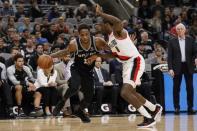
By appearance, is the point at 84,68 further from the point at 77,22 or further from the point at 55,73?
the point at 77,22

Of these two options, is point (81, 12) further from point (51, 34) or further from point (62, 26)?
point (51, 34)

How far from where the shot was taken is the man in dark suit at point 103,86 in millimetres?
15086

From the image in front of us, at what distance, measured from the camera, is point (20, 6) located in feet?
63.2

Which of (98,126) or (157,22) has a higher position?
(157,22)

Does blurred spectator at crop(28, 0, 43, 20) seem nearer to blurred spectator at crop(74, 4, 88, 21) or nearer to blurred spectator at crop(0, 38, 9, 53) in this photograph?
blurred spectator at crop(74, 4, 88, 21)

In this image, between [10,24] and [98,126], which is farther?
[10,24]

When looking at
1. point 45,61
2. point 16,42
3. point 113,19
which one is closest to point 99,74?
point 16,42

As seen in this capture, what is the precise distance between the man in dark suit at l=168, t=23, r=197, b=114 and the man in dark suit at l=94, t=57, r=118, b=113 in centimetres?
146

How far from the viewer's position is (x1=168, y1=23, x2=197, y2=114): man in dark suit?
14.6 m

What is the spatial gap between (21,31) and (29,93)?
3.37 meters

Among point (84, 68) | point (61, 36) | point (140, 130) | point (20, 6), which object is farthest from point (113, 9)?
point (140, 130)

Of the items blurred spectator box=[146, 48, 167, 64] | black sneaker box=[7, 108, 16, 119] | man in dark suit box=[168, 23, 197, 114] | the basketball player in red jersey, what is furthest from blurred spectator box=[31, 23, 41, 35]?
the basketball player in red jersey

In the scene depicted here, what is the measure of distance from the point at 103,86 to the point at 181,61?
189 cm

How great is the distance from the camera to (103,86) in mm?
15211
